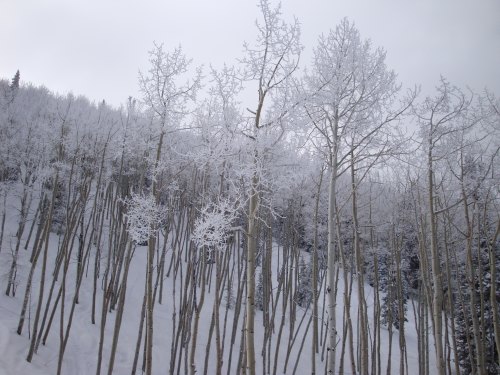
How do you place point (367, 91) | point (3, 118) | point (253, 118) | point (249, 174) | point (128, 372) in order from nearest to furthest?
point (249, 174), point (253, 118), point (367, 91), point (128, 372), point (3, 118)

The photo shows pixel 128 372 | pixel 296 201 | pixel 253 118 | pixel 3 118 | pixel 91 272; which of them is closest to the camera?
pixel 253 118

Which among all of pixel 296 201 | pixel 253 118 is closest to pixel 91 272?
pixel 296 201

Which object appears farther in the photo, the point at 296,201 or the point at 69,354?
the point at 296,201

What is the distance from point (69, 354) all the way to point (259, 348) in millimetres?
9212

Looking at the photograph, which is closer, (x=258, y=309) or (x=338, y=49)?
(x=338, y=49)

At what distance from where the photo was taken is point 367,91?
22.5ft

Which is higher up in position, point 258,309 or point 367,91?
point 367,91

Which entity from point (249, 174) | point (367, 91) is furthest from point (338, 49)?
point (249, 174)

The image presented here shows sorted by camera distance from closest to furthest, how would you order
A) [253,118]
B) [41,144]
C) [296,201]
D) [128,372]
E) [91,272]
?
[253,118]
[128,372]
[296,201]
[41,144]
[91,272]

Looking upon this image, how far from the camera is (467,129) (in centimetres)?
805

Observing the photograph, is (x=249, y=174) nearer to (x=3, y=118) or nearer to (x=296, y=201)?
(x=296, y=201)

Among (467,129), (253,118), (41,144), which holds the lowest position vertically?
(253,118)

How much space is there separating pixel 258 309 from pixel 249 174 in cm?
1927

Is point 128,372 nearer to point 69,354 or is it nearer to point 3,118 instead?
point 69,354
